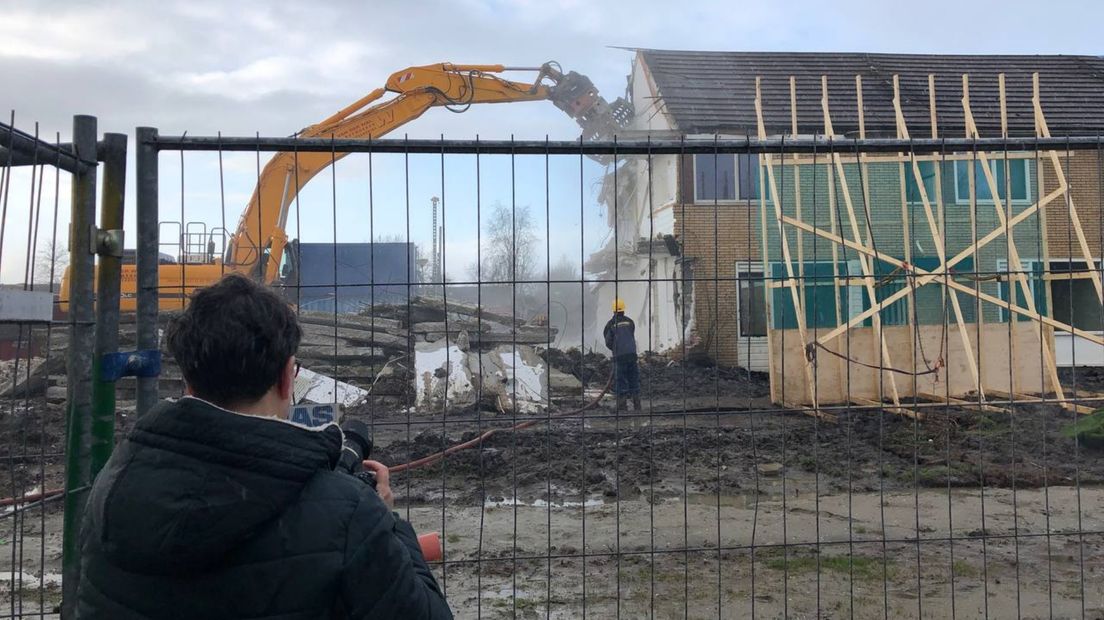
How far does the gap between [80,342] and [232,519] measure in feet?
5.43

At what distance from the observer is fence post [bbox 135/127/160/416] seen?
2.79 metres

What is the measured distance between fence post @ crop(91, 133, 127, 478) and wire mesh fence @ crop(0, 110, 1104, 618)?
0.30 ft

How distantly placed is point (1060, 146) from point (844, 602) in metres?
2.54

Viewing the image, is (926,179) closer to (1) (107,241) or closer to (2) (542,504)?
(2) (542,504)

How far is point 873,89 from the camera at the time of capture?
818 inches

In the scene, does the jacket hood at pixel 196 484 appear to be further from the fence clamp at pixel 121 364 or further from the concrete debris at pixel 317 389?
the concrete debris at pixel 317 389

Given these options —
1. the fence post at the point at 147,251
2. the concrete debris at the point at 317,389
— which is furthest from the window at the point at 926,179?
the fence post at the point at 147,251

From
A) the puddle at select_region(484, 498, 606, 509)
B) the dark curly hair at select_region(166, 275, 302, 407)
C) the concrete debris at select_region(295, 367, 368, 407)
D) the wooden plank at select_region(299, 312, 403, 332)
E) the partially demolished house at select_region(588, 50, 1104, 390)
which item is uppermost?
the partially demolished house at select_region(588, 50, 1104, 390)

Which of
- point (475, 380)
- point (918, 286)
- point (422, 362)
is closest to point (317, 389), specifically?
point (422, 362)

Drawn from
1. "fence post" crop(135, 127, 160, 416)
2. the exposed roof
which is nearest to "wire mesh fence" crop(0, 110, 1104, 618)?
"fence post" crop(135, 127, 160, 416)

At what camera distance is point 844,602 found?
4488 mm

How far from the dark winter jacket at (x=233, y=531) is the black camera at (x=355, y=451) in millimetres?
204

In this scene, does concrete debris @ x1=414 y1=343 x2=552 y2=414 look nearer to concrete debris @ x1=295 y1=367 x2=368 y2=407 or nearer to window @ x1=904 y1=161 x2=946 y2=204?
concrete debris @ x1=295 y1=367 x2=368 y2=407

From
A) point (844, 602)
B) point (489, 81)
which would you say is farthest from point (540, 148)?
point (489, 81)
